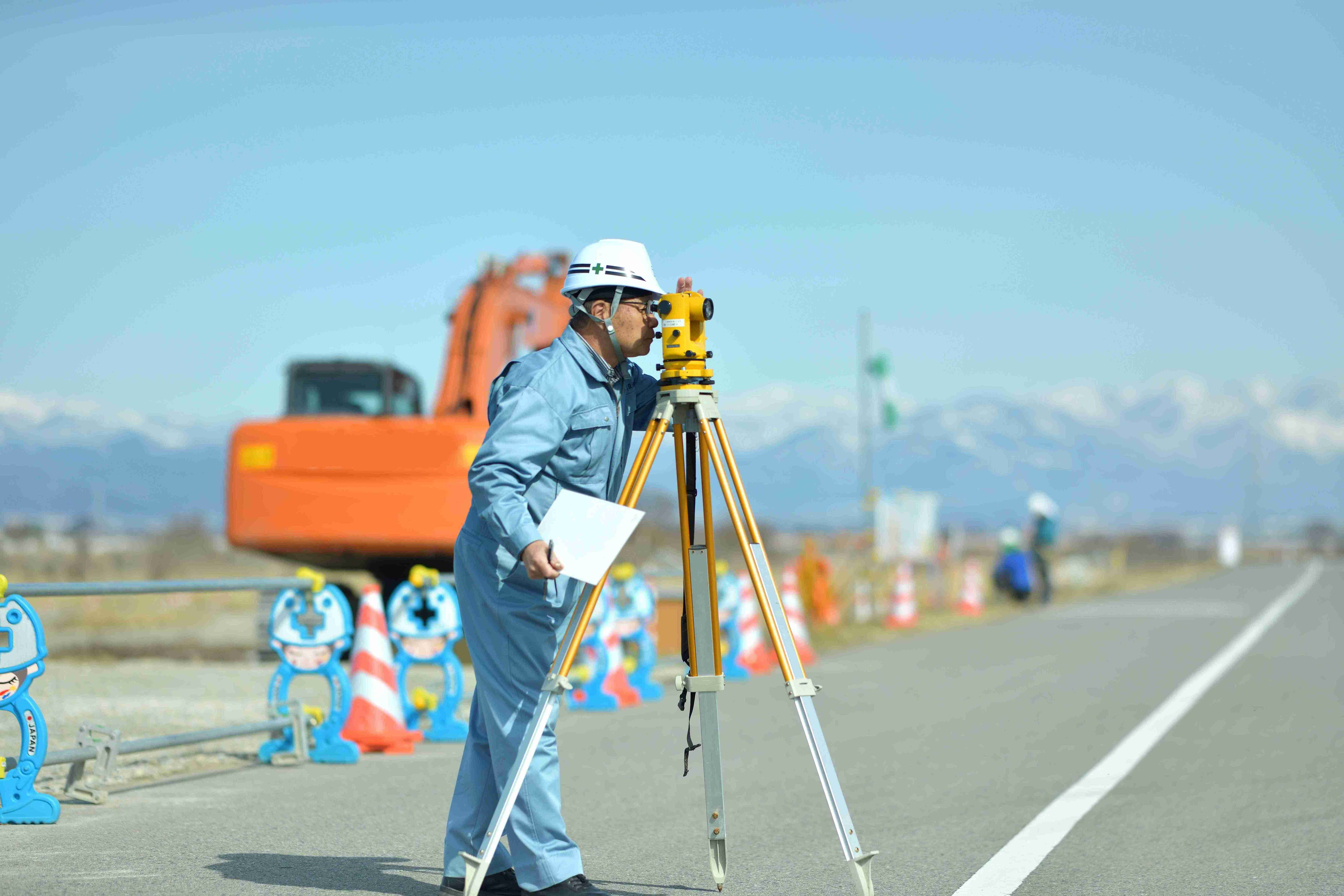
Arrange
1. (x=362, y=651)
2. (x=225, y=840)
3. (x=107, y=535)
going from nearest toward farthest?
(x=225, y=840) → (x=362, y=651) → (x=107, y=535)

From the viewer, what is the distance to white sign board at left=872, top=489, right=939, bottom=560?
2552 cm

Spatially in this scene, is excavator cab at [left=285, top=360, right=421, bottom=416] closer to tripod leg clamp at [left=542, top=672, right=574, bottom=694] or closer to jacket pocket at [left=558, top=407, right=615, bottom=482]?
jacket pocket at [left=558, top=407, right=615, bottom=482]

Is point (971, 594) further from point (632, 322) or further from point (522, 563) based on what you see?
point (522, 563)

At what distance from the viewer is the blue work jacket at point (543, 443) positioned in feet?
14.9

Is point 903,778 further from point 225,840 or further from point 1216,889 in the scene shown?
point 225,840

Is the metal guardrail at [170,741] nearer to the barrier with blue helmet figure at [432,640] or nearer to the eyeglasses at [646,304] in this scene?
the barrier with blue helmet figure at [432,640]

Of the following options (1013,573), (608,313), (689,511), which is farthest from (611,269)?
(1013,573)

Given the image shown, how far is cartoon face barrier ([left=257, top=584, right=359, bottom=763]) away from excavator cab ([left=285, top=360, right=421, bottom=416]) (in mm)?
6887

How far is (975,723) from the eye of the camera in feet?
33.9

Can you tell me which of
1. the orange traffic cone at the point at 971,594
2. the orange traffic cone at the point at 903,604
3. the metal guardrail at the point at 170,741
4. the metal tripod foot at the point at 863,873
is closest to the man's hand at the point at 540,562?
the metal tripod foot at the point at 863,873

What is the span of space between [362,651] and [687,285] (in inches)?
188

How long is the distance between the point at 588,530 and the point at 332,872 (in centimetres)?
192

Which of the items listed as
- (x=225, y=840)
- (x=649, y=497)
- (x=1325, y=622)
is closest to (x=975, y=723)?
(x=225, y=840)

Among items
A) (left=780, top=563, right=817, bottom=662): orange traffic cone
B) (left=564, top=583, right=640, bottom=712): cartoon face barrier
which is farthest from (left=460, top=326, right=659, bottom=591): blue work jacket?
(left=780, top=563, right=817, bottom=662): orange traffic cone
